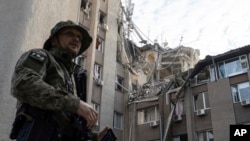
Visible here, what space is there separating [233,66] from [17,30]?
13380 millimetres

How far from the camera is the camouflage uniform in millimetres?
1751

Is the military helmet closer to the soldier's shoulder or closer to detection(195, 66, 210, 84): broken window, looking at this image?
→ the soldier's shoulder

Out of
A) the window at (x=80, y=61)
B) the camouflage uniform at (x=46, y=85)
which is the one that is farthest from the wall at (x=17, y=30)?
the window at (x=80, y=61)

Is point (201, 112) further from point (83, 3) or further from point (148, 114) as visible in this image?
point (83, 3)

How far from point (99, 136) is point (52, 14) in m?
5.28

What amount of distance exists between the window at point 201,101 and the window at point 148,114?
2.60 meters

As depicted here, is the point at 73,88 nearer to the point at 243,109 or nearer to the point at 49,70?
the point at 49,70

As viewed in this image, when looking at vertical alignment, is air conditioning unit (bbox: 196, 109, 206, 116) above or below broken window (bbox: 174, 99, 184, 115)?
below

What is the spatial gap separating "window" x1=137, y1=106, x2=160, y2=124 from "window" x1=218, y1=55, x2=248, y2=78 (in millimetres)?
4543

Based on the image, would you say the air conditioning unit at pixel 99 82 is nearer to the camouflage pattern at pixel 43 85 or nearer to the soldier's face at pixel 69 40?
the soldier's face at pixel 69 40

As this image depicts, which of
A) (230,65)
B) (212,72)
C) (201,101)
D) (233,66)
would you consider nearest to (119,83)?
(201,101)

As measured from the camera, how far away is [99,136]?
203 centimetres

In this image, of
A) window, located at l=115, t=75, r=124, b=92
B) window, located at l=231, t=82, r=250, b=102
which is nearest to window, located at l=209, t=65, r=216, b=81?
window, located at l=231, t=82, r=250, b=102

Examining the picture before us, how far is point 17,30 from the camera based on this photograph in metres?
7.77
